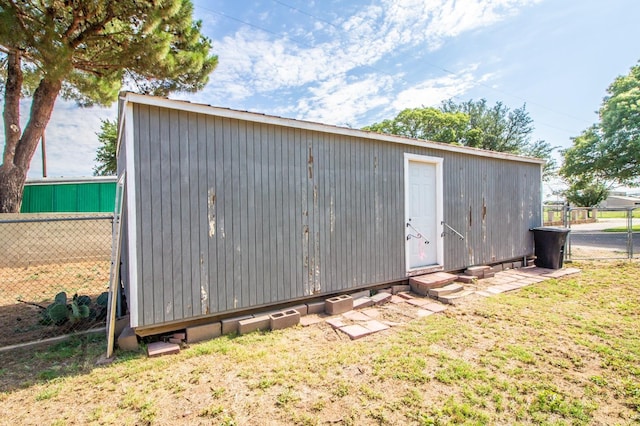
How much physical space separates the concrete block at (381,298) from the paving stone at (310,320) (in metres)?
0.93

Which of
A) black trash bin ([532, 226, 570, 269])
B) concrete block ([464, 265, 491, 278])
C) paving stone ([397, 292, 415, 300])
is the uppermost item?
black trash bin ([532, 226, 570, 269])

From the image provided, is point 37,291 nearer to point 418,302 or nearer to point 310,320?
point 310,320

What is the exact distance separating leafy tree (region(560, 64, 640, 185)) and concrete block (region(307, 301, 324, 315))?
17.0m

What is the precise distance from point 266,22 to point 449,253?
774 centimetres

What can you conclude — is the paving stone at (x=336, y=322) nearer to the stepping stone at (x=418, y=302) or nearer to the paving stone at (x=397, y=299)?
the paving stone at (x=397, y=299)

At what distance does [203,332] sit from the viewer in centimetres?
308

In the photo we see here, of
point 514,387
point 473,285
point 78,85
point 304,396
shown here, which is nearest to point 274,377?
point 304,396

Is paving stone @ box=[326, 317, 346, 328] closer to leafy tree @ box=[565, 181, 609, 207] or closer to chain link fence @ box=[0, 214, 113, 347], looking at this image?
Result: chain link fence @ box=[0, 214, 113, 347]

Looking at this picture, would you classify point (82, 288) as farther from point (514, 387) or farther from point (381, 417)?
point (514, 387)

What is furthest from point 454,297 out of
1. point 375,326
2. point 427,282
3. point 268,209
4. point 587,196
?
point 587,196

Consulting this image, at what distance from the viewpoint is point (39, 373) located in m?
2.42

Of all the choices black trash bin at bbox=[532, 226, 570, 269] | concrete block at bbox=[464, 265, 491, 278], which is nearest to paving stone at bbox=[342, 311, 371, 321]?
concrete block at bbox=[464, 265, 491, 278]

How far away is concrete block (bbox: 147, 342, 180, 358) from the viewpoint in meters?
2.72

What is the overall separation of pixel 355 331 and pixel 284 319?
0.83 metres
